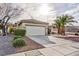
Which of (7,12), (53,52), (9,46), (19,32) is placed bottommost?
(53,52)

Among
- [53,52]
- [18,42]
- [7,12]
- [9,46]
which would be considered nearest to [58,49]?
[53,52]

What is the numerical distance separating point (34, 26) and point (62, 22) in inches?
17.1

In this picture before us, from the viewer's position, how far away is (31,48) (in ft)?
6.30

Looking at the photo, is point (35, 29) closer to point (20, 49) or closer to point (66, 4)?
point (20, 49)

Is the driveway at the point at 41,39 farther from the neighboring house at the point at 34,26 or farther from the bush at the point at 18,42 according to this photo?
→ the bush at the point at 18,42

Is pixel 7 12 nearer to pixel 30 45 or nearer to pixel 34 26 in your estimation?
pixel 34 26

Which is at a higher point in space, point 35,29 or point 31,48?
point 35,29

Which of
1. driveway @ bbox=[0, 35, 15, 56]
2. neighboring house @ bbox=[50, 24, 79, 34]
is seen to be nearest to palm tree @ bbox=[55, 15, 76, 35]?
neighboring house @ bbox=[50, 24, 79, 34]

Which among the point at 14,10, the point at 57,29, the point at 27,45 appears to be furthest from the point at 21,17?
the point at 57,29

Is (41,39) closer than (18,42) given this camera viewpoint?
No

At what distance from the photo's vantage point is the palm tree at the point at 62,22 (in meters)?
1.92

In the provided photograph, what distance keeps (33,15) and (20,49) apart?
547 millimetres

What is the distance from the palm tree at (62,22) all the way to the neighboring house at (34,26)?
0.61 feet

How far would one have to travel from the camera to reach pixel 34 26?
195 centimetres
